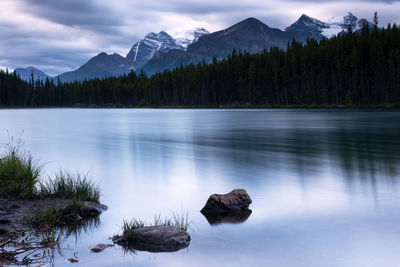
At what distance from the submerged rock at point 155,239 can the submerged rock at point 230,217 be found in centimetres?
162

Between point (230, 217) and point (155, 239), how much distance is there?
8.74ft

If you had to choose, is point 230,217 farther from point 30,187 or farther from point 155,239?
point 30,187

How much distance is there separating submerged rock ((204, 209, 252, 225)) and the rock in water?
0.42 ft

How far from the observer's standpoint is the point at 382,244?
788 centimetres

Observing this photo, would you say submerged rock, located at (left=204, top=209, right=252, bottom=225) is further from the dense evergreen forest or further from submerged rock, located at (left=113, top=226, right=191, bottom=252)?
the dense evergreen forest

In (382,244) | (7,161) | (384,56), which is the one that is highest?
(384,56)

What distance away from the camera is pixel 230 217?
1015cm

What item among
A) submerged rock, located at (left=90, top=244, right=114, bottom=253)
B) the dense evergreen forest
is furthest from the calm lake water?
the dense evergreen forest

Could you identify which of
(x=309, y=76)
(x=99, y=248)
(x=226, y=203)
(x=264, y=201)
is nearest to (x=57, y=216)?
(x=99, y=248)

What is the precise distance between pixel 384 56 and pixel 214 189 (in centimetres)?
10284

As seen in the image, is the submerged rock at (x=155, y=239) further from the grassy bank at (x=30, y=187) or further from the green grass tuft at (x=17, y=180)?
the green grass tuft at (x=17, y=180)

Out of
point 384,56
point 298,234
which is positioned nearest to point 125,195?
point 298,234

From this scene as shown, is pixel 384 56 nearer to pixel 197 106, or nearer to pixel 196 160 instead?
pixel 197 106

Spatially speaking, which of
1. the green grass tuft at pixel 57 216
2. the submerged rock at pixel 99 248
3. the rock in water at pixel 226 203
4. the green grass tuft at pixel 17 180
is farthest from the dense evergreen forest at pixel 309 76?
the submerged rock at pixel 99 248
